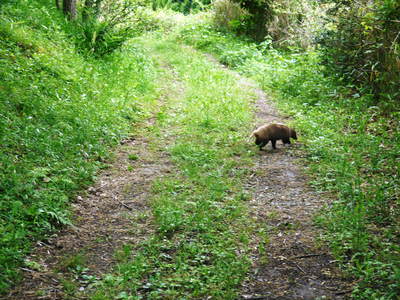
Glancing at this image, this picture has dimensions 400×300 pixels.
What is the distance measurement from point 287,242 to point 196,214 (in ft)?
3.78

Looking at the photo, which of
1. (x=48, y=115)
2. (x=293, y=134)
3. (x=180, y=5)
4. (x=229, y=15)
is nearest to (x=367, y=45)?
(x=293, y=134)

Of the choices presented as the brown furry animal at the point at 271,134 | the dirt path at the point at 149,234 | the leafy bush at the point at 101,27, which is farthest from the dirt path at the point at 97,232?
the leafy bush at the point at 101,27

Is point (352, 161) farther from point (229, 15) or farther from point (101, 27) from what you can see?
point (229, 15)

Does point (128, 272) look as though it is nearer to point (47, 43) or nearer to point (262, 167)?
point (262, 167)

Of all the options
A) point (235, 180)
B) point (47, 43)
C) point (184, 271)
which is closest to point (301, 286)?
point (184, 271)

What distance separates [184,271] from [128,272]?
0.54 metres

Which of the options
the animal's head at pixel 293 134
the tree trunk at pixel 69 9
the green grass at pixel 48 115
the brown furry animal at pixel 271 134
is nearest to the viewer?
the green grass at pixel 48 115

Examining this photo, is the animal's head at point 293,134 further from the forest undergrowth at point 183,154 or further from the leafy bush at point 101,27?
the leafy bush at point 101,27

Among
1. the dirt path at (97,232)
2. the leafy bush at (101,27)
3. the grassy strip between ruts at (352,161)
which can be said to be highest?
the leafy bush at (101,27)

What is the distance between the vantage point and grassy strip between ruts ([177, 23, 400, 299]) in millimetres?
4243

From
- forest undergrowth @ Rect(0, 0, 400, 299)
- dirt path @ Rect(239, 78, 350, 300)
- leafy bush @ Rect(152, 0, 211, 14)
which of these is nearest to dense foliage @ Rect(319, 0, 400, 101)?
forest undergrowth @ Rect(0, 0, 400, 299)

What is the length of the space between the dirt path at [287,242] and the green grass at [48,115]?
2323 millimetres

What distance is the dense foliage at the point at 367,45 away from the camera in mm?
8883

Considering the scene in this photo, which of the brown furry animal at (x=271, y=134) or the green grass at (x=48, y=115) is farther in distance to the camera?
the brown furry animal at (x=271, y=134)
